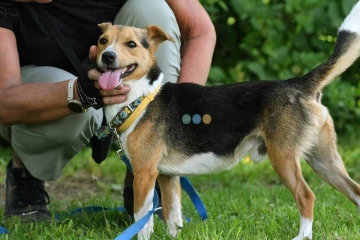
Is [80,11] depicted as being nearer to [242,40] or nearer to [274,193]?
[274,193]

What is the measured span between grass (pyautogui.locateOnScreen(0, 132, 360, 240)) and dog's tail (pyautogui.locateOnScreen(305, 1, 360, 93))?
78 cm

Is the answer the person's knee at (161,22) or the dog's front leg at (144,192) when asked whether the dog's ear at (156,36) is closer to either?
the person's knee at (161,22)

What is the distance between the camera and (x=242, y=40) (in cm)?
693

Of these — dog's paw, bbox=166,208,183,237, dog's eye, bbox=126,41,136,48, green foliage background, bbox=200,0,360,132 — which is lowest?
green foliage background, bbox=200,0,360,132

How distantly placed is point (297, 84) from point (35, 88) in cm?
145

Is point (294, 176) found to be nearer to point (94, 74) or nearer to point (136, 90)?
point (136, 90)

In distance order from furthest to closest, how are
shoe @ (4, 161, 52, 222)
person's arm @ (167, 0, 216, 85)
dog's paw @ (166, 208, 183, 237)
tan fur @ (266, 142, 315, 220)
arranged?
shoe @ (4, 161, 52, 222)
person's arm @ (167, 0, 216, 85)
dog's paw @ (166, 208, 183, 237)
tan fur @ (266, 142, 315, 220)

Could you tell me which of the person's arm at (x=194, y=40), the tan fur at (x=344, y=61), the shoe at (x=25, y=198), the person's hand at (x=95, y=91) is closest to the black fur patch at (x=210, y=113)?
the person's hand at (x=95, y=91)

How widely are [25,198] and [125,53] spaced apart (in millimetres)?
1447

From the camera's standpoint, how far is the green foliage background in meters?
6.60

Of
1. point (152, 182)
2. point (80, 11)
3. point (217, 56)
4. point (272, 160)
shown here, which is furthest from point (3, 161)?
point (272, 160)

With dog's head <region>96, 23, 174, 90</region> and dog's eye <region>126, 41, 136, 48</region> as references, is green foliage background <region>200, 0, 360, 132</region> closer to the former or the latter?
dog's head <region>96, 23, 174, 90</region>

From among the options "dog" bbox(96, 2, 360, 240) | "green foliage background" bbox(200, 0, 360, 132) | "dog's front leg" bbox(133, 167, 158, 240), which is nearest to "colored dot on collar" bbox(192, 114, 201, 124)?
"dog" bbox(96, 2, 360, 240)

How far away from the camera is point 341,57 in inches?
138
